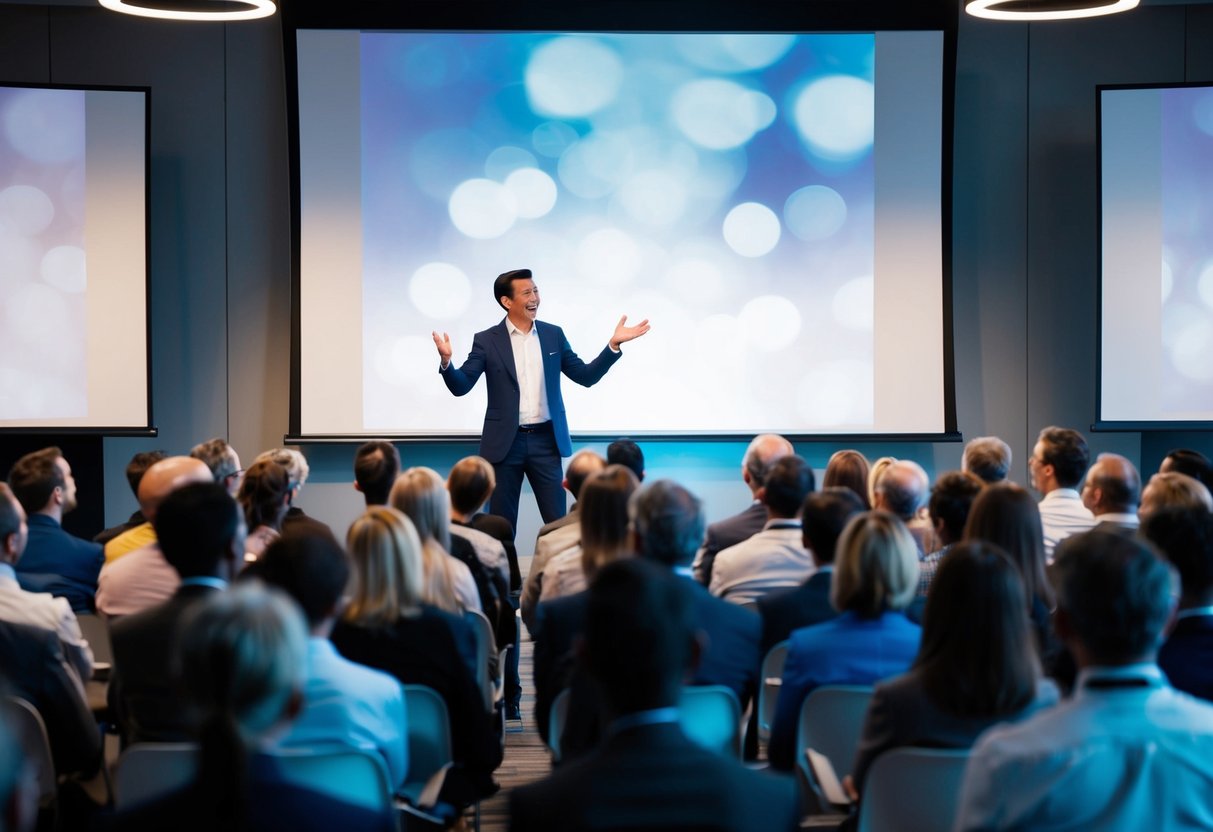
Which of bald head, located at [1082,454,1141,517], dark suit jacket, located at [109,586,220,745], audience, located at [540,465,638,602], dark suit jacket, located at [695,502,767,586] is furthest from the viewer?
dark suit jacket, located at [695,502,767,586]

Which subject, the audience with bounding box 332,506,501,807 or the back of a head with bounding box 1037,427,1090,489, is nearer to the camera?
the audience with bounding box 332,506,501,807

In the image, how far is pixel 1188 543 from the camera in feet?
8.54

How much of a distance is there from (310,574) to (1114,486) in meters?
2.79

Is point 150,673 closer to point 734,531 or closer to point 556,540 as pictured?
point 556,540

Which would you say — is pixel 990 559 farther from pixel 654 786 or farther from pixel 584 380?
pixel 584 380

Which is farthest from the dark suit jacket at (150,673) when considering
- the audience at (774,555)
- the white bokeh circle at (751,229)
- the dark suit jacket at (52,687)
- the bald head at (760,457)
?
the white bokeh circle at (751,229)

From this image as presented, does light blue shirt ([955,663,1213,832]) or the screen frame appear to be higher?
the screen frame

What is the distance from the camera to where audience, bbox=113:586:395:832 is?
141cm

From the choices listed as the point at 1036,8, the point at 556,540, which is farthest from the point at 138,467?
the point at 1036,8

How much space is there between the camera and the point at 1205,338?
7605mm

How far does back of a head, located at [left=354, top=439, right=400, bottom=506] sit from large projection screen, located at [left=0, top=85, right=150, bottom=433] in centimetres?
346

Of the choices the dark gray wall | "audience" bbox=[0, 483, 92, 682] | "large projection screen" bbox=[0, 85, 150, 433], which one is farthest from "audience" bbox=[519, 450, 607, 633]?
"large projection screen" bbox=[0, 85, 150, 433]

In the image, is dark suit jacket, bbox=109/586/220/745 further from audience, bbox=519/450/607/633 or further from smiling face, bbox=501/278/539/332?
smiling face, bbox=501/278/539/332

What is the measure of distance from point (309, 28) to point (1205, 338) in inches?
219
